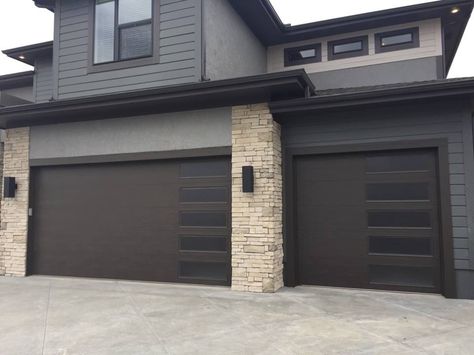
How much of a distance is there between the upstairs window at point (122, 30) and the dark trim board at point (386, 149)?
373 centimetres

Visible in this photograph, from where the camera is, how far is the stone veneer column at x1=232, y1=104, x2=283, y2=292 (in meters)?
6.73

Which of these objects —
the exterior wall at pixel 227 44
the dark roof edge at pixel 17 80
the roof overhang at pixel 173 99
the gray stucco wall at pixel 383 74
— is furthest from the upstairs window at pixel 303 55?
the dark roof edge at pixel 17 80

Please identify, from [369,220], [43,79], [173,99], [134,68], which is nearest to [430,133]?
[369,220]

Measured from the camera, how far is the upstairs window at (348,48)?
9492 millimetres

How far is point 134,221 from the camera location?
797 centimetres

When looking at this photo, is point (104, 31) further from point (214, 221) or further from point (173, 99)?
point (214, 221)

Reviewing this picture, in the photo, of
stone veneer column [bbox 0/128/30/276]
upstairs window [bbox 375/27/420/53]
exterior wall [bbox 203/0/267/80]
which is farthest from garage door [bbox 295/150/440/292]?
stone veneer column [bbox 0/128/30/276]

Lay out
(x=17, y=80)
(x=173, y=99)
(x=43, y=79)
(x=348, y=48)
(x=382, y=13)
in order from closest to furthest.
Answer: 1. (x=173, y=99)
2. (x=382, y=13)
3. (x=348, y=48)
4. (x=43, y=79)
5. (x=17, y=80)

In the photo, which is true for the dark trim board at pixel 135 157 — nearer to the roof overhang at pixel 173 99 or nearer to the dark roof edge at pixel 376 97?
the roof overhang at pixel 173 99

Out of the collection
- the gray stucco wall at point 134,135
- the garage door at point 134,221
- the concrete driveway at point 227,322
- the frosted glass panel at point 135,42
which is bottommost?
the concrete driveway at point 227,322

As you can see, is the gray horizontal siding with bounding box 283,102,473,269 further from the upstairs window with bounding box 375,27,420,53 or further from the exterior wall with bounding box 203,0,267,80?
the upstairs window with bounding box 375,27,420,53

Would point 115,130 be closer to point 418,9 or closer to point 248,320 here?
point 248,320

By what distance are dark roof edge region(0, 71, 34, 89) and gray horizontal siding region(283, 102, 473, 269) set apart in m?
8.98

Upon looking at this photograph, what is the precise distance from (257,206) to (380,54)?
201 inches
